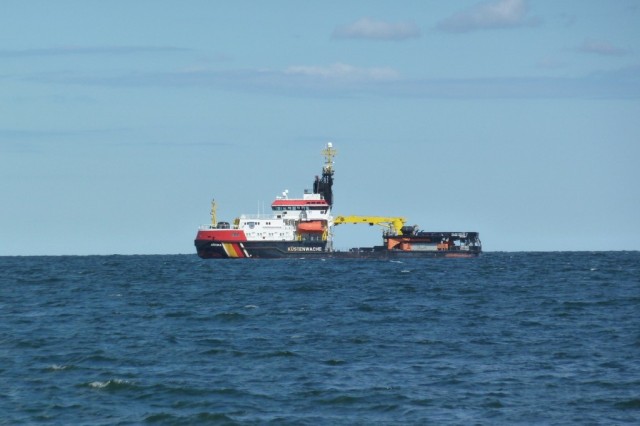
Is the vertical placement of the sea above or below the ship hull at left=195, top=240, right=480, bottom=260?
below

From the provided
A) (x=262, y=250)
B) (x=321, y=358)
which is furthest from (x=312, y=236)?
(x=321, y=358)

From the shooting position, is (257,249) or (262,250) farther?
(262,250)

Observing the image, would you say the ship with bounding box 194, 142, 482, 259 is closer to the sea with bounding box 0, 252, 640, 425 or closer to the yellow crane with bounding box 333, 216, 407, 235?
the yellow crane with bounding box 333, 216, 407, 235

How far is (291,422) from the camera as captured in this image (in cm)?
2775

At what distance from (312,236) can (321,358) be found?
96.8 meters

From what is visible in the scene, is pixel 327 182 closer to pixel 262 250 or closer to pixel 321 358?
pixel 262 250

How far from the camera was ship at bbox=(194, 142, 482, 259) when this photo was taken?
13088 centimetres

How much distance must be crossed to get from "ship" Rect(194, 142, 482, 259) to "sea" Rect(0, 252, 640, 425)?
57.8 metres

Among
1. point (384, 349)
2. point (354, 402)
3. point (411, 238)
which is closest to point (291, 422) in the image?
point (354, 402)

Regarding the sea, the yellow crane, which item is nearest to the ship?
the yellow crane

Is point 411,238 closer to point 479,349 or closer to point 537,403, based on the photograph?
point 479,349

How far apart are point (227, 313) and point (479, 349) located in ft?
61.5

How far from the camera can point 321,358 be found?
38562mm

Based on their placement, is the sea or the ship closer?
the sea
